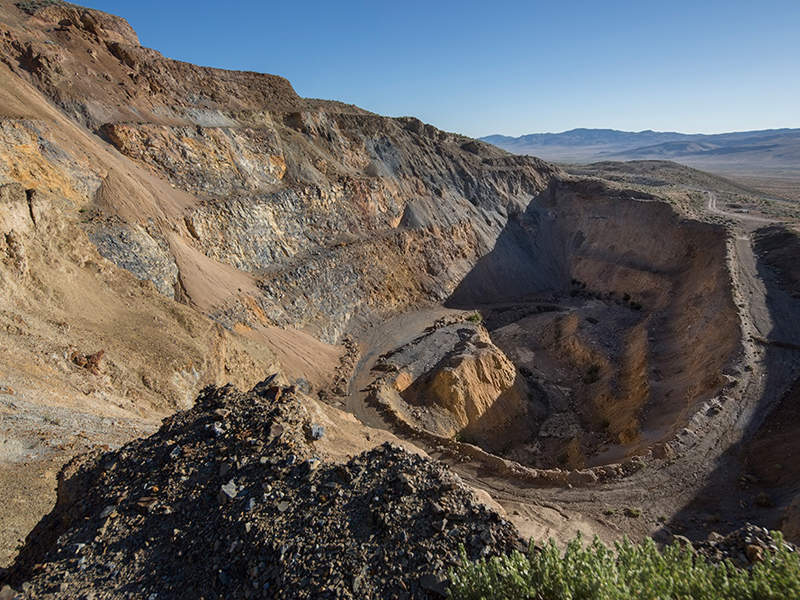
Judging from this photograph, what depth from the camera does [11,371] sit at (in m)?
12.8

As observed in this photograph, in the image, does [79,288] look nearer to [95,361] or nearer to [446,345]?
[95,361]

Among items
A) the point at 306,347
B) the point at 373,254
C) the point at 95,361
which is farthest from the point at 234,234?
the point at 95,361

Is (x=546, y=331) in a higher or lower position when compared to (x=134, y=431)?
lower

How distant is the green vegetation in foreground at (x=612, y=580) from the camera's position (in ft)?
19.7

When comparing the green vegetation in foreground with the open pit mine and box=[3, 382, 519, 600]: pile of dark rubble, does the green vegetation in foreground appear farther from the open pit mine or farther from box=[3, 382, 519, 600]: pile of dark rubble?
the open pit mine

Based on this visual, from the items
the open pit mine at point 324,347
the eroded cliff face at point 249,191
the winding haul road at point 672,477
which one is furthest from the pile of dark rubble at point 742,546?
the eroded cliff face at point 249,191

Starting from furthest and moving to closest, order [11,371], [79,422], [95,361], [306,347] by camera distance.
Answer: [306,347]
[95,361]
[11,371]
[79,422]

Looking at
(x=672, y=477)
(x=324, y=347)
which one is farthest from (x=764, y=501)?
(x=324, y=347)

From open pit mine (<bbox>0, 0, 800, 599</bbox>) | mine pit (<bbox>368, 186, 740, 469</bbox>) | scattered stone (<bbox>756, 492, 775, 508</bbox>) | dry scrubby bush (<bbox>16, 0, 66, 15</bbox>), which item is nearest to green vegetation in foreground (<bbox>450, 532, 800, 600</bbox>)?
open pit mine (<bbox>0, 0, 800, 599</bbox>)

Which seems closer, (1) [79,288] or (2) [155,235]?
(1) [79,288]

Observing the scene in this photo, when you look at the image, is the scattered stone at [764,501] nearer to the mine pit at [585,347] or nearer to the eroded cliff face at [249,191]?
the mine pit at [585,347]

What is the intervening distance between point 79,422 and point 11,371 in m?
2.88

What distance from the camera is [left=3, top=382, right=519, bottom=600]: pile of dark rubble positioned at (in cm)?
705

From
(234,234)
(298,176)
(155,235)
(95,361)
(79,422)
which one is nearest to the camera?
(79,422)
